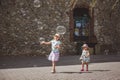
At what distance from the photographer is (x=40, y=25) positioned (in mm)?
21875

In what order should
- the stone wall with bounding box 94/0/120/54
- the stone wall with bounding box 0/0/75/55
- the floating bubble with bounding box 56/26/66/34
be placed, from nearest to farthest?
the stone wall with bounding box 0/0/75/55, the floating bubble with bounding box 56/26/66/34, the stone wall with bounding box 94/0/120/54

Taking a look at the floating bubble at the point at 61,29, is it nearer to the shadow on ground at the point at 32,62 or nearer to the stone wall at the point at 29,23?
the stone wall at the point at 29,23

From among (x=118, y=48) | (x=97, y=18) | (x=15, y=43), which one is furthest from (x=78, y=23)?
(x=15, y=43)

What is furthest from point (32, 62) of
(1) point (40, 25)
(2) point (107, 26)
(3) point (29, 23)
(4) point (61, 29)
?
(2) point (107, 26)

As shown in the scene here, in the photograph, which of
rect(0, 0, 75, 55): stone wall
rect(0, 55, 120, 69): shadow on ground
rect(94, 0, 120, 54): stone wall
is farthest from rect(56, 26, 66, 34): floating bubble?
rect(0, 55, 120, 69): shadow on ground

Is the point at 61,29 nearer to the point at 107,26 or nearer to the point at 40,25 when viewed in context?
the point at 40,25

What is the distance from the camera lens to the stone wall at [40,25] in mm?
21234

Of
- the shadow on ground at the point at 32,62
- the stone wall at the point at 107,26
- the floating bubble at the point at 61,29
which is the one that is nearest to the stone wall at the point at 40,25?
the stone wall at the point at 107,26

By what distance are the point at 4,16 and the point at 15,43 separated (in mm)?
1566

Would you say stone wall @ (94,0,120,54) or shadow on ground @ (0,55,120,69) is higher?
stone wall @ (94,0,120,54)

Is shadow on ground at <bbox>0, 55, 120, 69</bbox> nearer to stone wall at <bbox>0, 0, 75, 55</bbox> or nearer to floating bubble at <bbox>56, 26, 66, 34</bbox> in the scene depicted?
stone wall at <bbox>0, 0, 75, 55</bbox>

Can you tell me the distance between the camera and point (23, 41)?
70.6ft

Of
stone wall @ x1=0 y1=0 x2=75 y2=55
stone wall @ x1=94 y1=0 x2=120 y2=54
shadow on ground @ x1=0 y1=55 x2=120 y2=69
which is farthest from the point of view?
stone wall @ x1=94 y1=0 x2=120 y2=54

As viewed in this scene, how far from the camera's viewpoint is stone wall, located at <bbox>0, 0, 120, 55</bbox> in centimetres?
2123
